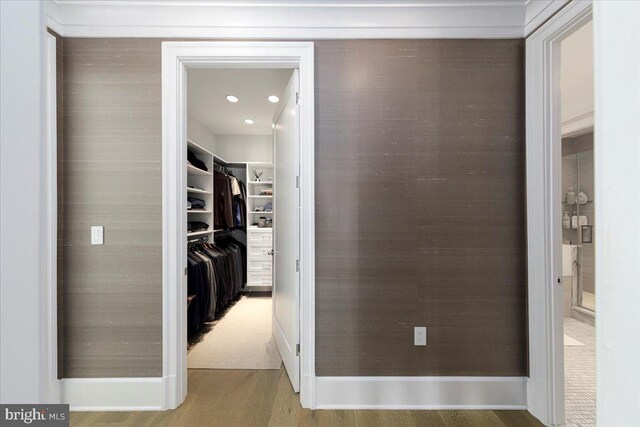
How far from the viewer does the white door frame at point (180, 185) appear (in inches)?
80.3

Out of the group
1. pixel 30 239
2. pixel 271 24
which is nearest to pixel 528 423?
pixel 30 239

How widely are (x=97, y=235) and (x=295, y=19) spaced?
6.41 ft

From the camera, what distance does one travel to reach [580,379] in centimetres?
245

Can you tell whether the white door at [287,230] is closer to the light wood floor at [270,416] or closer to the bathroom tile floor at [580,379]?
the light wood floor at [270,416]

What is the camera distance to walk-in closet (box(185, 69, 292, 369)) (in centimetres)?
295

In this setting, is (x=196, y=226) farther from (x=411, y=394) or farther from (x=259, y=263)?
(x=411, y=394)

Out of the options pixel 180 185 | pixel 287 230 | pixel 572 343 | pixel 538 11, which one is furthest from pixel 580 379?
pixel 180 185

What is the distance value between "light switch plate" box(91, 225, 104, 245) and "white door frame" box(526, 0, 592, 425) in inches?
112

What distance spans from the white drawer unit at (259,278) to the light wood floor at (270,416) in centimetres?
246

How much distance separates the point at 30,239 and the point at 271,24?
7.02 feet

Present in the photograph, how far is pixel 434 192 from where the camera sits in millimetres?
2088

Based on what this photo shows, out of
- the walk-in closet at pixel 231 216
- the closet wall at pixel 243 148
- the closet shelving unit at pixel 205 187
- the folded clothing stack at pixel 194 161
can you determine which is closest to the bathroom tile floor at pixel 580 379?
the walk-in closet at pixel 231 216

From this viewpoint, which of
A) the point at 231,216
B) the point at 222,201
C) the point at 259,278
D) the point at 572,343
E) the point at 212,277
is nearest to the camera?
the point at 572,343

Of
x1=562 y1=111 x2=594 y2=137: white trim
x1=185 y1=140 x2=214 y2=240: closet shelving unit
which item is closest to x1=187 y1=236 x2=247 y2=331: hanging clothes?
x1=185 y1=140 x2=214 y2=240: closet shelving unit
